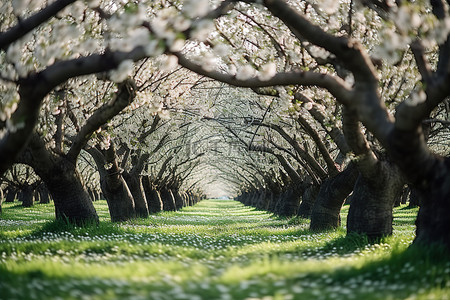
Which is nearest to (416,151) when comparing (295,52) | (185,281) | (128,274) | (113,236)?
(185,281)

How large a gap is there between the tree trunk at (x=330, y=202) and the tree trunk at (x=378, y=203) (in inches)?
127

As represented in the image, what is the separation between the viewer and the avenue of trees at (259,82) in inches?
264

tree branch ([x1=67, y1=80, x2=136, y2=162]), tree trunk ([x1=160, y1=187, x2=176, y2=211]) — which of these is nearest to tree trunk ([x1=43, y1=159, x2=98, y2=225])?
tree branch ([x1=67, y1=80, x2=136, y2=162])

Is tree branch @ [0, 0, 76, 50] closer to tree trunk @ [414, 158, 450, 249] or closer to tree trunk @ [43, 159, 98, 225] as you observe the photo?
tree trunk @ [414, 158, 450, 249]

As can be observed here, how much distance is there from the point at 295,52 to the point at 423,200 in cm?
547

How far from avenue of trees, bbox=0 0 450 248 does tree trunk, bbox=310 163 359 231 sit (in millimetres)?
43


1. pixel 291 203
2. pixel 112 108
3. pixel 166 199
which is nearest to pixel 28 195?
pixel 166 199

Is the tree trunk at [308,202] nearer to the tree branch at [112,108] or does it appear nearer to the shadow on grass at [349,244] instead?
the shadow on grass at [349,244]

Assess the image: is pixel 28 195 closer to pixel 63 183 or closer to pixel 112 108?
pixel 63 183

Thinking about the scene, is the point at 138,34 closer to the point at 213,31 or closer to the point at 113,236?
the point at 113,236

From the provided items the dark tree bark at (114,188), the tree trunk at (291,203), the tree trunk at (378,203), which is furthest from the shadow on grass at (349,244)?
the tree trunk at (291,203)

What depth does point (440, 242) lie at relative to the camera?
23.9 ft

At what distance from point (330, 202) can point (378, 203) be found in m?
4.19

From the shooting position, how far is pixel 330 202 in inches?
642
